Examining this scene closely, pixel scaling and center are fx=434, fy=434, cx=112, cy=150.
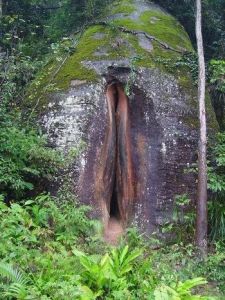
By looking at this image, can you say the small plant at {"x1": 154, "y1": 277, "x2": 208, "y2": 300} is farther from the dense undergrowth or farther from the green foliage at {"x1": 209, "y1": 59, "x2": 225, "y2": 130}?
the green foliage at {"x1": 209, "y1": 59, "x2": 225, "y2": 130}

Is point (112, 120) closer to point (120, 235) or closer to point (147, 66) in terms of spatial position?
point (147, 66)

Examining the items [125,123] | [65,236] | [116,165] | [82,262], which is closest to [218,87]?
[125,123]

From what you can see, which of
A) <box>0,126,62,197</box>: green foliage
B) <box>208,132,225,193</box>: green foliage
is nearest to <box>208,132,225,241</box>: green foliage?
<box>208,132,225,193</box>: green foliage

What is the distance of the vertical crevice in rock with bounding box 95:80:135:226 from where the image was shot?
29.9 ft

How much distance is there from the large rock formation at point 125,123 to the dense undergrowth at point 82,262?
2.69 ft

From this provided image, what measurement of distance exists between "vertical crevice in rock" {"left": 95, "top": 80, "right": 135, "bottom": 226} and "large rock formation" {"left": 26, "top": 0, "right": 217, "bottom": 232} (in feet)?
0.07

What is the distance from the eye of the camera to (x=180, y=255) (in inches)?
310

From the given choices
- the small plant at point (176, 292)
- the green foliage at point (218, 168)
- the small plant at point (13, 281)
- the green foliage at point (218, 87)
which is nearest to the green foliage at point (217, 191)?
the green foliage at point (218, 168)

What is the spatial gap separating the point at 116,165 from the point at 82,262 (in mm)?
3290

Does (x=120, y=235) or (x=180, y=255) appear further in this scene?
(x=120, y=235)

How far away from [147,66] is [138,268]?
182 inches

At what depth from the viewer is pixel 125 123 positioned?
9.52m

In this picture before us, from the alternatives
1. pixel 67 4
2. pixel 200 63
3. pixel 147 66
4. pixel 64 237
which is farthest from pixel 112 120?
pixel 67 4

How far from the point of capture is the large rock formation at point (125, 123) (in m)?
8.95
